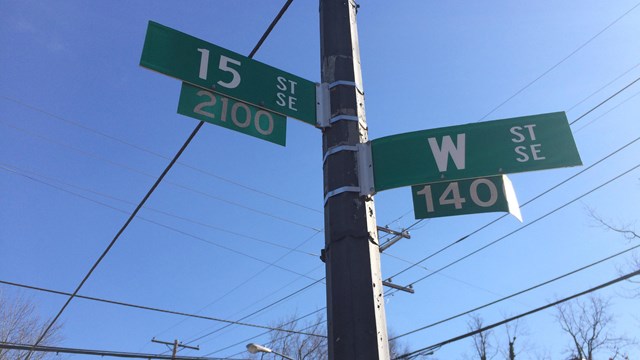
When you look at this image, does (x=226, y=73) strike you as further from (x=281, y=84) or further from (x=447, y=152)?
(x=447, y=152)

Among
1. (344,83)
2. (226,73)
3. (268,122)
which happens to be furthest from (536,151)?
(226,73)

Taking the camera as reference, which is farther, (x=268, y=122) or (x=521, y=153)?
(x=268, y=122)

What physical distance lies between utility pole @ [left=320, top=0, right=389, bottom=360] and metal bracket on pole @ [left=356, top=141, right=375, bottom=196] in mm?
25

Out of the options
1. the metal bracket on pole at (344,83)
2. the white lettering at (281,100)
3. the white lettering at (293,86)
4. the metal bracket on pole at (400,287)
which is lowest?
the white lettering at (281,100)

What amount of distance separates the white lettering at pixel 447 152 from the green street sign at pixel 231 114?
1.05 m

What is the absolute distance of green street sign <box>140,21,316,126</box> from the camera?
11.6ft

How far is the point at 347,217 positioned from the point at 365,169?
382 mm

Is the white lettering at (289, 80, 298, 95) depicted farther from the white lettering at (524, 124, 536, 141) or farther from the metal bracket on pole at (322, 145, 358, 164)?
the white lettering at (524, 124, 536, 141)

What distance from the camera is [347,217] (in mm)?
3016

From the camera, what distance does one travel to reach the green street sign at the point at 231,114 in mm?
3500

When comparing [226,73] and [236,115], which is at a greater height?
[226,73]

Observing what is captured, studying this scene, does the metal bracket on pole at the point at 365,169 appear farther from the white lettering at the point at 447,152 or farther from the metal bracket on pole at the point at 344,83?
the metal bracket on pole at the point at 344,83

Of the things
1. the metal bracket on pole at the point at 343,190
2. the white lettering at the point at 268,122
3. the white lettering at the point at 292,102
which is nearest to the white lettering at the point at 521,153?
the metal bracket on pole at the point at 343,190

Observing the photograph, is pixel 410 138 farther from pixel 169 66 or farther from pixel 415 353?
pixel 415 353
